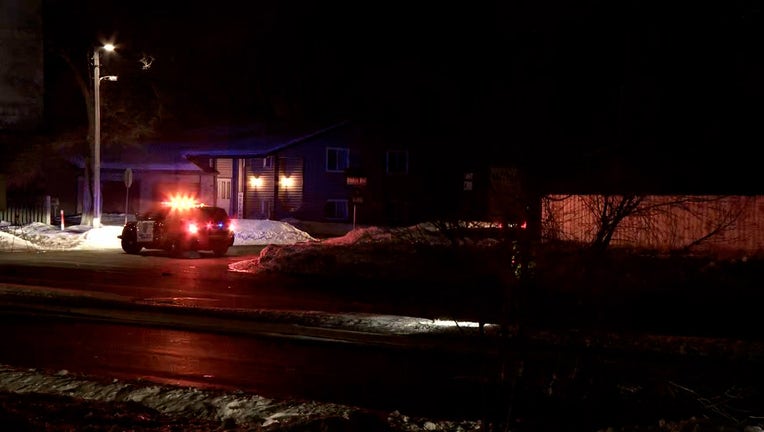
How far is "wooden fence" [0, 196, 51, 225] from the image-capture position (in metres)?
44.2

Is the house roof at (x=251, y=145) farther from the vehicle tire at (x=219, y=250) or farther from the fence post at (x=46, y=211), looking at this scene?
the vehicle tire at (x=219, y=250)

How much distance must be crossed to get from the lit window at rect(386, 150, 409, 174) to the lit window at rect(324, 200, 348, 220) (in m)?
3.84

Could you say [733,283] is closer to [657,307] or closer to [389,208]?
[657,307]

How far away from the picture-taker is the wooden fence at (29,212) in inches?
1741

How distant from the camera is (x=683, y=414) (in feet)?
25.8

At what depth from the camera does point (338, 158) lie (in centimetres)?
5362

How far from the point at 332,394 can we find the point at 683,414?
3599 mm

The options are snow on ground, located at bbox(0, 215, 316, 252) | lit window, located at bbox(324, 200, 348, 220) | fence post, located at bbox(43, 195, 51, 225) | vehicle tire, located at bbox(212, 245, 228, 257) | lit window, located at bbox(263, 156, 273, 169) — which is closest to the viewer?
vehicle tire, located at bbox(212, 245, 228, 257)

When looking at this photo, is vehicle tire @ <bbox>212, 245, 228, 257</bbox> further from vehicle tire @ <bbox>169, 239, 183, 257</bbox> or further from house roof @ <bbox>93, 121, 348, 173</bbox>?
house roof @ <bbox>93, 121, 348, 173</bbox>

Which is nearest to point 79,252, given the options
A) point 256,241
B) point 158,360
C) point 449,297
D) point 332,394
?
point 256,241

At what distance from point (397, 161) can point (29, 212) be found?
909 inches

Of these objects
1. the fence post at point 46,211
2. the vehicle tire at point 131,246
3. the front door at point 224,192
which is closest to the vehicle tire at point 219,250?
the vehicle tire at point 131,246

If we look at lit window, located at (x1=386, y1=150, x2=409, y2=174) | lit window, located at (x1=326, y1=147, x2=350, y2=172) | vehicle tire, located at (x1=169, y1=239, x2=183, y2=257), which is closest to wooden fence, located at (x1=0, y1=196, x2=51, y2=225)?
lit window, located at (x1=326, y1=147, x2=350, y2=172)

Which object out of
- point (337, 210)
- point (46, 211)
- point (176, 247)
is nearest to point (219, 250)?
point (176, 247)
